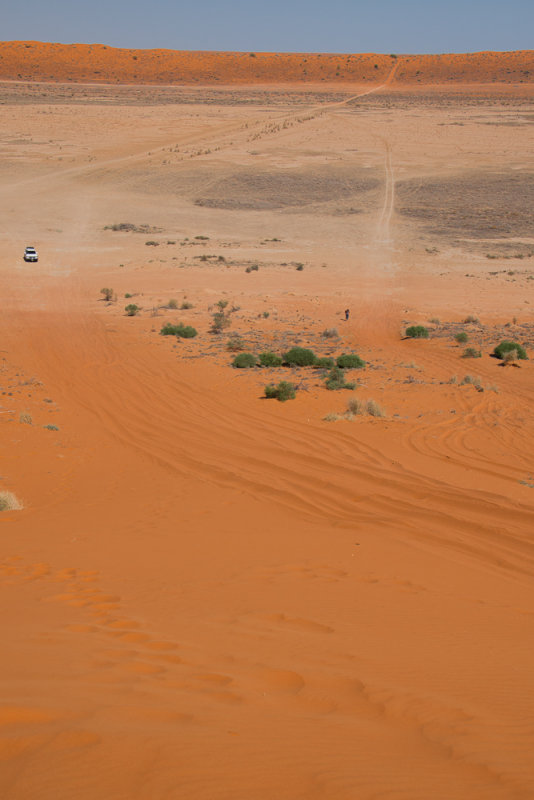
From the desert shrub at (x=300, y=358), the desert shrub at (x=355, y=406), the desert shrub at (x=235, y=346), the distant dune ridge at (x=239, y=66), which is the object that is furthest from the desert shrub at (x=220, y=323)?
the distant dune ridge at (x=239, y=66)

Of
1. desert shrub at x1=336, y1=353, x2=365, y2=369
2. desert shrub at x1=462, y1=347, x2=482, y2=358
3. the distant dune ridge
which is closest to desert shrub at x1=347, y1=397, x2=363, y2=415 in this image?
desert shrub at x1=336, y1=353, x2=365, y2=369

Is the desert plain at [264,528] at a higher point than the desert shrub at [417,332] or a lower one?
lower

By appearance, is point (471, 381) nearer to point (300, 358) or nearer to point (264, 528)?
point (300, 358)

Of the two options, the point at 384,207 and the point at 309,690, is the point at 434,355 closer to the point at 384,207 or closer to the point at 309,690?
the point at 309,690

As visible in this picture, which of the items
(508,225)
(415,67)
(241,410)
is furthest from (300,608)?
(415,67)

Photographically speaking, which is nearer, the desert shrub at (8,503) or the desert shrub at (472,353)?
the desert shrub at (8,503)

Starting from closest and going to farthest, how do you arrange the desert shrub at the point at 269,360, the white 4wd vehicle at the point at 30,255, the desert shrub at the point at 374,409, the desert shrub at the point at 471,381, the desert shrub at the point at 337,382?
1. the desert shrub at the point at 374,409
2. the desert shrub at the point at 337,382
3. the desert shrub at the point at 471,381
4. the desert shrub at the point at 269,360
5. the white 4wd vehicle at the point at 30,255

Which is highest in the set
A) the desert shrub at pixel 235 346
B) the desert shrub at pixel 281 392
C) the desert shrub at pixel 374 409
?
the desert shrub at pixel 235 346

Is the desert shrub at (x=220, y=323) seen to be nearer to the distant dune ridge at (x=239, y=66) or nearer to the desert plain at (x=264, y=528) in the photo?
the desert plain at (x=264, y=528)
